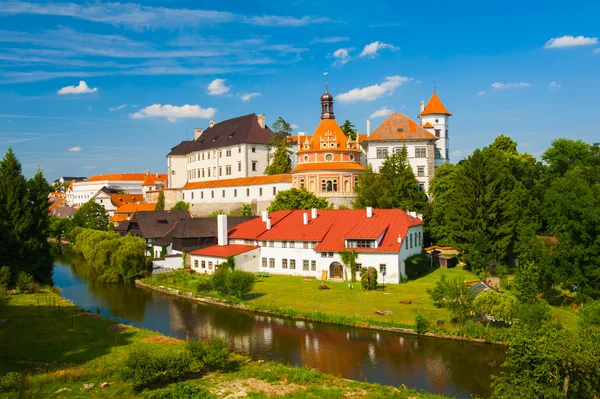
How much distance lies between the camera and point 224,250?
4219 cm

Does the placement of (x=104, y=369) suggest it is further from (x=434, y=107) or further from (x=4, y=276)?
(x=434, y=107)

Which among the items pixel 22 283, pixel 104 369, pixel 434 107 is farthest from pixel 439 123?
pixel 104 369

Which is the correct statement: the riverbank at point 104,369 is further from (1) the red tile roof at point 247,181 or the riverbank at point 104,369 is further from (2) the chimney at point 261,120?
(2) the chimney at point 261,120

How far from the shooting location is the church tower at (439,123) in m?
70.4

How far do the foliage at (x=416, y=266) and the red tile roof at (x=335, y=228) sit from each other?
2261 mm

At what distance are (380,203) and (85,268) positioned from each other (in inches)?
1148

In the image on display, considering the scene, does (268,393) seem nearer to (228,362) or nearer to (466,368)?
(228,362)

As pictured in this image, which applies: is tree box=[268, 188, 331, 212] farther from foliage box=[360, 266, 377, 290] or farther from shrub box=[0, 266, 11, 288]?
shrub box=[0, 266, 11, 288]

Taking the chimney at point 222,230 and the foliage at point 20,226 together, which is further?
the chimney at point 222,230

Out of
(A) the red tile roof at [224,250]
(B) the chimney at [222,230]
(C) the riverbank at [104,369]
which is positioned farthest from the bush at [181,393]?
(B) the chimney at [222,230]

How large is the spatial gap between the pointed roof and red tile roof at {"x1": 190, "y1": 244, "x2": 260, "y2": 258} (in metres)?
39.5

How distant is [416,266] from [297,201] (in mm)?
16679

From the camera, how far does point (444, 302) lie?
26.3 meters

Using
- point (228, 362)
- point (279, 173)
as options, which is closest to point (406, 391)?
point (228, 362)
